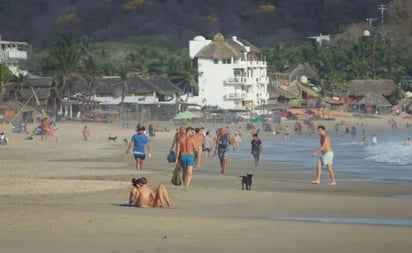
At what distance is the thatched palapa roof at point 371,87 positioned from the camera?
97113 millimetres

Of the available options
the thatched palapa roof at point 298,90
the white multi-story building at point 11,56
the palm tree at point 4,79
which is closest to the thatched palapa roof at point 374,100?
the thatched palapa roof at point 298,90

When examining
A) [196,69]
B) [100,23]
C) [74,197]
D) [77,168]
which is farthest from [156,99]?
[100,23]

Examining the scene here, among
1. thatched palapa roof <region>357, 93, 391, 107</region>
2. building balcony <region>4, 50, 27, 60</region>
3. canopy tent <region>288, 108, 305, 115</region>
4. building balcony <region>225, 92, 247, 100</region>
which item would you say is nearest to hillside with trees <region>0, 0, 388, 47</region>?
thatched palapa roof <region>357, 93, 391, 107</region>

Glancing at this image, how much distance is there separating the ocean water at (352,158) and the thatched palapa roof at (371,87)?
131 feet

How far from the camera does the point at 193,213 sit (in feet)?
49.3

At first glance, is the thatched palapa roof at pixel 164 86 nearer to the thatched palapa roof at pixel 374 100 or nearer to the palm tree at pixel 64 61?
the palm tree at pixel 64 61

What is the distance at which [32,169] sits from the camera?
25.8 m

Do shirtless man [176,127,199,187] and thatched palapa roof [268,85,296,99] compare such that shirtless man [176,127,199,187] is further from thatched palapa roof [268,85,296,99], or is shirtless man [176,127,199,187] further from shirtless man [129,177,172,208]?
thatched palapa roof [268,85,296,99]

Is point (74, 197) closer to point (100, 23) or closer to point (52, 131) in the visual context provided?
point (52, 131)

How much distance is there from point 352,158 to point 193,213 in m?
22.3

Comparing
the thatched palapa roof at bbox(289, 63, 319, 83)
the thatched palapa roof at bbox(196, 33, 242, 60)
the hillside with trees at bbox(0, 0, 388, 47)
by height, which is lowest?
the thatched palapa roof at bbox(289, 63, 319, 83)

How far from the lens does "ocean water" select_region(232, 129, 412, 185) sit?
27062mm

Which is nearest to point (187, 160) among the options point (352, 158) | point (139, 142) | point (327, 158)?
point (139, 142)

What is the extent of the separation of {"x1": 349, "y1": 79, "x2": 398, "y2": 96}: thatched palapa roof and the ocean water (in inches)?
1577
